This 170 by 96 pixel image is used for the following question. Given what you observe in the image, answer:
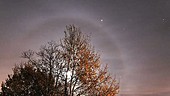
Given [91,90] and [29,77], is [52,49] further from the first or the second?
[91,90]

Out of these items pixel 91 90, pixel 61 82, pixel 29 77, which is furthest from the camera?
pixel 29 77

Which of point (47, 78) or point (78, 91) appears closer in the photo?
point (78, 91)

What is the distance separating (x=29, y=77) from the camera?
92.9 ft

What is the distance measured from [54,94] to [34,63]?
3219 mm

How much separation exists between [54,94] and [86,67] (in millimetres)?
4105

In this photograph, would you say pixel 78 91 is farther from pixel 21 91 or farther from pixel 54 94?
pixel 21 91

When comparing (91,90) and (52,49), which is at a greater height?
(52,49)

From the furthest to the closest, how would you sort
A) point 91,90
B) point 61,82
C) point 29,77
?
point 29,77 → point 61,82 → point 91,90

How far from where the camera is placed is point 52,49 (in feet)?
87.6

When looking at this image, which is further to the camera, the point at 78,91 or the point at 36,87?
the point at 36,87

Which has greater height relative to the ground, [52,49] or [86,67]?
[52,49]

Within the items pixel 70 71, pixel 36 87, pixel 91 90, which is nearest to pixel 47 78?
pixel 36 87

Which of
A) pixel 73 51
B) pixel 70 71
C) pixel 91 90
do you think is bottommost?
pixel 91 90

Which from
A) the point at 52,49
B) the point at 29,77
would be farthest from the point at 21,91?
the point at 52,49
